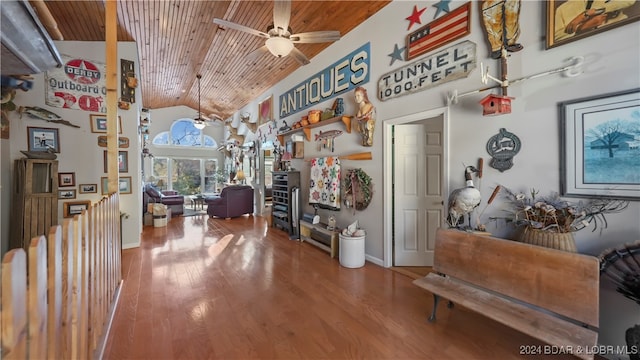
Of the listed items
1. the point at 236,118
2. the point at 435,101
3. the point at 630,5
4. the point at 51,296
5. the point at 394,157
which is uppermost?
the point at 236,118

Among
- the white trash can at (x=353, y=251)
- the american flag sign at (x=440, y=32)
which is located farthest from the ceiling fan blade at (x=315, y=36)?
the white trash can at (x=353, y=251)

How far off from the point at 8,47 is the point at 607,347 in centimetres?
396

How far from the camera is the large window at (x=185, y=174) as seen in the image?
10.5 m

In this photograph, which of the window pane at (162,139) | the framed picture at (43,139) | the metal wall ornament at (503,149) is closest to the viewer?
the metal wall ornament at (503,149)

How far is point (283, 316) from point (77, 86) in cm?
456

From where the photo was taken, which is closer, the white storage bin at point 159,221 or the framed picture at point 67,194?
the framed picture at point 67,194

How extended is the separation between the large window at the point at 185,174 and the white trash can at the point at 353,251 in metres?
9.48

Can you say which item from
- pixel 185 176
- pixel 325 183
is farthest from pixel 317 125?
pixel 185 176

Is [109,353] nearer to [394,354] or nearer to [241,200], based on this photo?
[394,354]

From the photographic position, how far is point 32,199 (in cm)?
334

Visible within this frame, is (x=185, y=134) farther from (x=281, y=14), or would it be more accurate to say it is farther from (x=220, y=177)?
(x=281, y=14)

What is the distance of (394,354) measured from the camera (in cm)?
189

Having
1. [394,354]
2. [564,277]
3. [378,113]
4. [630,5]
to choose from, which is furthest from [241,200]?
[630,5]

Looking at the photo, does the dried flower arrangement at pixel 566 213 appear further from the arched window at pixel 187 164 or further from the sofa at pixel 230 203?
the arched window at pixel 187 164
